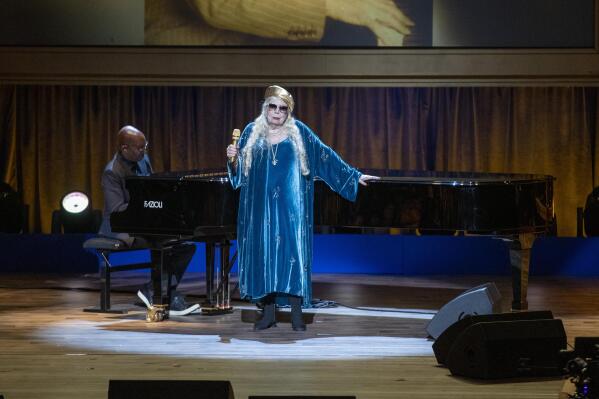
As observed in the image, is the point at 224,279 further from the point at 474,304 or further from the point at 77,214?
the point at 77,214

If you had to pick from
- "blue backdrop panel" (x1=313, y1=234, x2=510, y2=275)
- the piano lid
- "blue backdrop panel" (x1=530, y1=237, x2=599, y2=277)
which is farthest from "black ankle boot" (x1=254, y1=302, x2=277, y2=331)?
"blue backdrop panel" (x1=530, y1=237, x2=599, y2=277)

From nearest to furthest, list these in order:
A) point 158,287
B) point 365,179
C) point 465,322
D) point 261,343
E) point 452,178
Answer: point 465,322
point 261,343
point 365,179
point 158,287
point 452,178

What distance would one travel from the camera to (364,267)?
8969mm

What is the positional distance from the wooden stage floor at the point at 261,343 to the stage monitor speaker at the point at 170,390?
87 cm

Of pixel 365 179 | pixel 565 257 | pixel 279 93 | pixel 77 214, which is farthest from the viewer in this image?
pixel 77 214

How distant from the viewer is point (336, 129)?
33.7 ft

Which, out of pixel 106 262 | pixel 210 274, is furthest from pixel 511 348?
pixel 106 262

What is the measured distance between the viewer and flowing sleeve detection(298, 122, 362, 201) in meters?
5.98

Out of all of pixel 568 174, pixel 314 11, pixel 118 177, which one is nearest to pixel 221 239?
pixel 118 177

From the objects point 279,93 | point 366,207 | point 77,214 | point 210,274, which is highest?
point 279,93

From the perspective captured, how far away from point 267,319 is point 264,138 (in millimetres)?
1017

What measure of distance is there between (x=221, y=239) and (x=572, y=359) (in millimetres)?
3273

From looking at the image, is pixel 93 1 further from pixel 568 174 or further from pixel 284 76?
pixel 568 174

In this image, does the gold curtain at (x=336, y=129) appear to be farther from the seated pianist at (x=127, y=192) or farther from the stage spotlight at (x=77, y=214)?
the seated pianist at (x=127, y=192)
